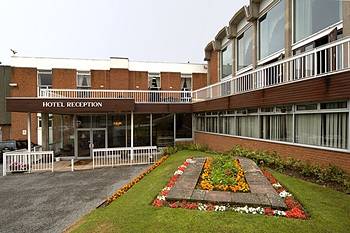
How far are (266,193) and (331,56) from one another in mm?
4117

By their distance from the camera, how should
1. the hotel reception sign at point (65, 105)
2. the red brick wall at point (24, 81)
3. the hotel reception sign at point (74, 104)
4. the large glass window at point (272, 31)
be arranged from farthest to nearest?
the red brick wall at point (24, 81), the hotel reception sign at point (74, 104), the hotel reception sign at point (65, 105), the large glass window at point (272, 31)

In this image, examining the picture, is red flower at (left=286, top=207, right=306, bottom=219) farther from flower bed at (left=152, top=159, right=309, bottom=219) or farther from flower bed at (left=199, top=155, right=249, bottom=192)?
flower bed at (left=199, top=155, right=249, bottom=192)

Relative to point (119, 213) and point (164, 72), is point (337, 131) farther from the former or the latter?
point (164, 72)

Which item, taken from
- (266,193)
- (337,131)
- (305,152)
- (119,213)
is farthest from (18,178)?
(337,131)

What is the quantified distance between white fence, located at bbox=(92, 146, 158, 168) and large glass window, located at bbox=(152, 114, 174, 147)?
2.33 metres

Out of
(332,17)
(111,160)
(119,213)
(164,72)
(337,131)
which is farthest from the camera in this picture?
(164,72)

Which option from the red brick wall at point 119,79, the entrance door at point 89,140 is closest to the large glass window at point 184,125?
the entrance door at point 89,140

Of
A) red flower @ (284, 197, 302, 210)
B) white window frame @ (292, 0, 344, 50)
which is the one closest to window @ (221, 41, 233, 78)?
white window frame @ (292, 0, 344, 50)

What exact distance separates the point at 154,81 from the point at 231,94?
1151 centimetres

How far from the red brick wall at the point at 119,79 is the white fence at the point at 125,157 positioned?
735cm

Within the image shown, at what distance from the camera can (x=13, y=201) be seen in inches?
315

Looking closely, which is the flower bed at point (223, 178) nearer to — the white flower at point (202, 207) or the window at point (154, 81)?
the white flower at point (202, 207)

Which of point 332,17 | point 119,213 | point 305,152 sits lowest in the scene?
point 119,213

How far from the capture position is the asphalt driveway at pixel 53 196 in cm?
613
